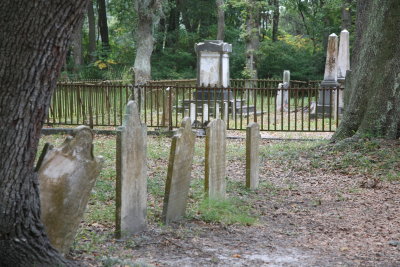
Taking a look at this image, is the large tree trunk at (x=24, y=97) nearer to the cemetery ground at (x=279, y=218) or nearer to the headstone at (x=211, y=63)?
the cemetery ground at (x=279, y=218)

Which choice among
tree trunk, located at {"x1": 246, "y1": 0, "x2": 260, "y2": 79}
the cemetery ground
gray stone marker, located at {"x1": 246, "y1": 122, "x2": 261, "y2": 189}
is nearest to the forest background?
tree trunk, located at {"x1": 246, "y1": 0, "x2": 260, "y2": 79}

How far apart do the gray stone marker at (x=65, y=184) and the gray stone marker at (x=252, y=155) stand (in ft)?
13.2

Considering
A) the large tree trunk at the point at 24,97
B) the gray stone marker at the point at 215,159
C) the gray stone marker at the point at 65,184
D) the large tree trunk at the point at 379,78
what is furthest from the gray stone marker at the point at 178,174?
the large tree trunk at the point at 379,78

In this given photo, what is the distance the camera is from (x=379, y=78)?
489 inches

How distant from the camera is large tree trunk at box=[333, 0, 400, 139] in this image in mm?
12258

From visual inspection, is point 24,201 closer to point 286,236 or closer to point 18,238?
point 18,238

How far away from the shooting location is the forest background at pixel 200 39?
38969 mm

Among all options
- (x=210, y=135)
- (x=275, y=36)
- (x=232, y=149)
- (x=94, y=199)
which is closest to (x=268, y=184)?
(x=210, y=135)

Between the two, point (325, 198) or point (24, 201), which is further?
point (325, 198)

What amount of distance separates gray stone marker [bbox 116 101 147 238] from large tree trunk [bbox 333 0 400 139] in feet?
23.0

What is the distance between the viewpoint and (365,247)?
21.3ft

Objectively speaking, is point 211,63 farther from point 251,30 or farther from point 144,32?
point 251,30

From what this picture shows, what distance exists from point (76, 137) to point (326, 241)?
9.61 ft

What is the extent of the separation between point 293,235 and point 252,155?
8.38 feet
